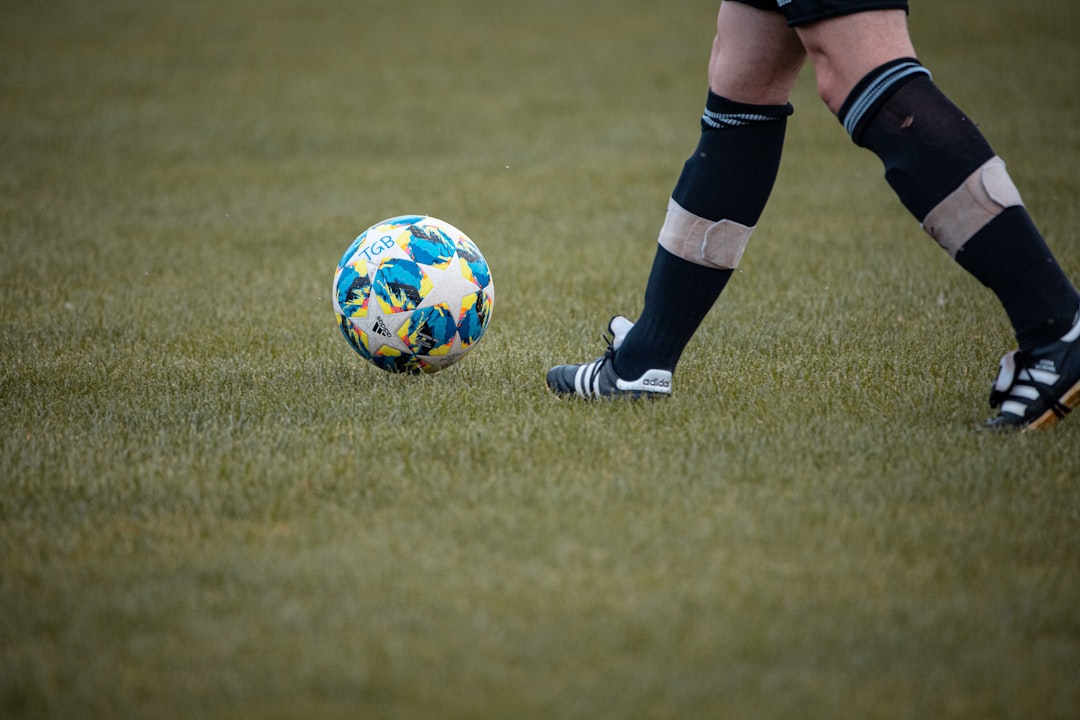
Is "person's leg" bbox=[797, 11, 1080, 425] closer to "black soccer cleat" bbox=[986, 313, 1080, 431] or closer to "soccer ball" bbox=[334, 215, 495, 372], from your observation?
"black soccer cleat" bbox=[986, 313, 1080, 431]

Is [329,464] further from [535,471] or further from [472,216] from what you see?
[472,216]

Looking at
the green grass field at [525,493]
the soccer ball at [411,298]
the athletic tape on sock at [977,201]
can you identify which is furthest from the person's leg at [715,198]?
the athletic tape on sock at [977,201]

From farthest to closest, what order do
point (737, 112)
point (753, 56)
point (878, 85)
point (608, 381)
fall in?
point (608, 381)
point (737, 112)
point (753, 56)
point (878, 85)

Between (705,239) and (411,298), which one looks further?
(411,298)

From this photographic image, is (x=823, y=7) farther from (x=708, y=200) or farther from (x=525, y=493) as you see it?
(x=525, y=493)

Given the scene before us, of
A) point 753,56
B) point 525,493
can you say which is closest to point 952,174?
point 753,56

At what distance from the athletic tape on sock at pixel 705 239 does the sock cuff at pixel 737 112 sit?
0.86 ft

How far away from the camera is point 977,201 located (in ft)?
9.04

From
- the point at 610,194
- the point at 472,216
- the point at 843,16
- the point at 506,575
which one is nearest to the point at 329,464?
the point at 506,575

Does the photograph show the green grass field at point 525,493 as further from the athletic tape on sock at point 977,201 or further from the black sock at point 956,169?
the athletic tape on sock at point 977,201

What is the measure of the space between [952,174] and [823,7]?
508 mm

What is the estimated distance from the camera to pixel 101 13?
64.6ft

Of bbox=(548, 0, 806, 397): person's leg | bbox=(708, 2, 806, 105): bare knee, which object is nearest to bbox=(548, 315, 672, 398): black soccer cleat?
bbox=(548, 0, 806, 397): person's leg

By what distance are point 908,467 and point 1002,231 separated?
617 mm
